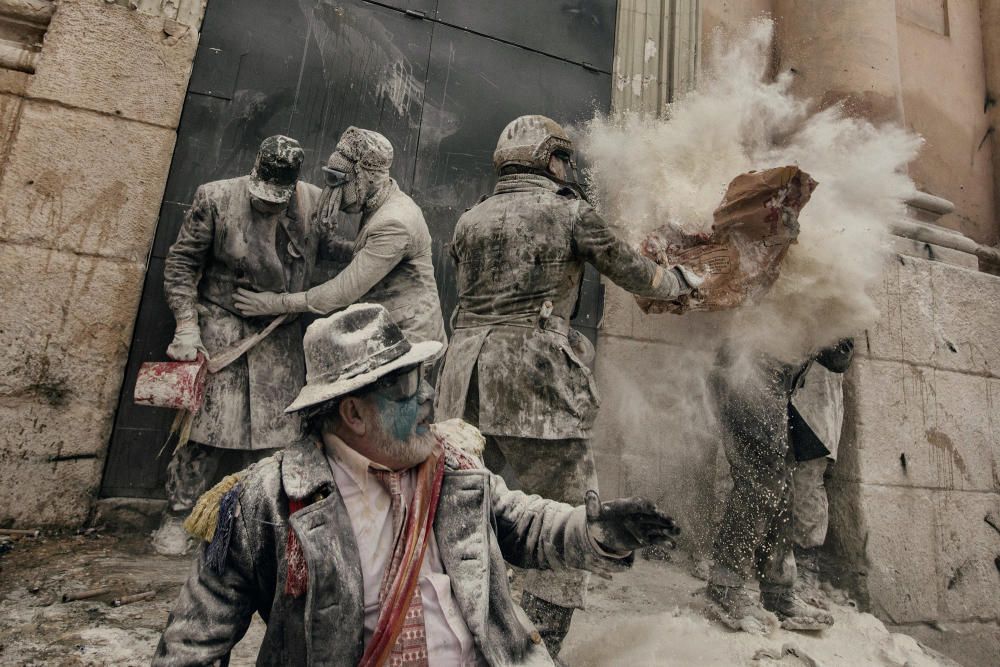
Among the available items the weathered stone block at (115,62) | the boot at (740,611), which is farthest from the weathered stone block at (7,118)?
the boot at (740,611)

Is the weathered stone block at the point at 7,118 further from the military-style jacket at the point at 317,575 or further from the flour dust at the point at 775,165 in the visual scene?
the flour dust at the point at 775,165

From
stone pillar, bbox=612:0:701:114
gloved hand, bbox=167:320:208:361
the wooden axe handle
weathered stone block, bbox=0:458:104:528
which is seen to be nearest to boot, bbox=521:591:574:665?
the wooden axe handle

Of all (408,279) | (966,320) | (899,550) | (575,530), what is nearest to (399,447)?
(575,530)

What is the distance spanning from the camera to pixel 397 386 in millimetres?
1545

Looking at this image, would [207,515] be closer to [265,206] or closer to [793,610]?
[265,206]

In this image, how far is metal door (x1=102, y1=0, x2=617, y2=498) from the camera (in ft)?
13.1

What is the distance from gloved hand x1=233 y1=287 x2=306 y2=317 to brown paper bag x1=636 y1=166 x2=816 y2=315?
85.6 inches

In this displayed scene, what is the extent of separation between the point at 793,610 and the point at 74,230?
17.6ft

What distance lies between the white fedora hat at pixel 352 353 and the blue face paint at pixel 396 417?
10 centimetres

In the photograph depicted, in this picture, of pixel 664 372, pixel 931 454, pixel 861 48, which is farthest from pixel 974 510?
pixel 861 48

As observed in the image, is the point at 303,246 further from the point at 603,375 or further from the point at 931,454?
the point at 931,454

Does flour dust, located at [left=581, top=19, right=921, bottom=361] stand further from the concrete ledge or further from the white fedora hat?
the concrete ledge

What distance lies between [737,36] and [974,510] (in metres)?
5.32

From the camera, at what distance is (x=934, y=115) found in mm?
6824
